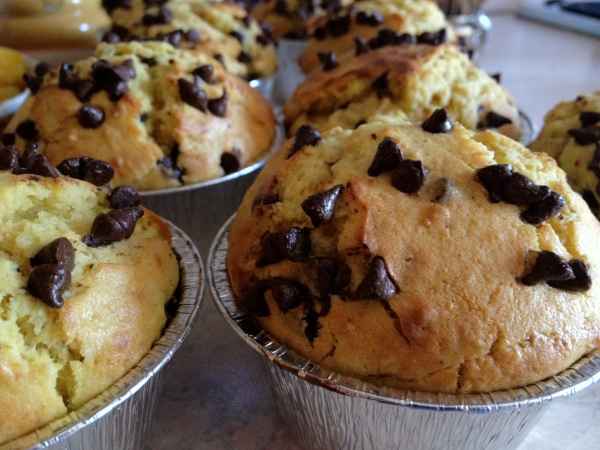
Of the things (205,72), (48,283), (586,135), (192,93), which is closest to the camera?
(48,283)

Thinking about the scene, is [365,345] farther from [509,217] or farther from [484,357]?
[509,217]

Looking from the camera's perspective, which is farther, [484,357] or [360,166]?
[360,166]

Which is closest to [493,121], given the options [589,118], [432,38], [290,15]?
[589,118]

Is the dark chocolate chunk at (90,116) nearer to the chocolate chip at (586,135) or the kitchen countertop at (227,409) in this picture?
the kitchen countertop at (227,409)

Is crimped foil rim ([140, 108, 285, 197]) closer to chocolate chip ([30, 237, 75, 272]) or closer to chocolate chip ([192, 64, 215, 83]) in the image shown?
chocolate chip ([192, 64, 215, 83])

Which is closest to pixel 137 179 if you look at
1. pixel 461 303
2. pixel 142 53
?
pixel 142 53

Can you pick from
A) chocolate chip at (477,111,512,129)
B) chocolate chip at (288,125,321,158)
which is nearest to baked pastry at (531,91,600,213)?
chocolate chip at (477,111,512,129)

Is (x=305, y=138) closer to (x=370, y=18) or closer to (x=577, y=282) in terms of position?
(x=577, y=282)
